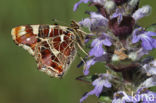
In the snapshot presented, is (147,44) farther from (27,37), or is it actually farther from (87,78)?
(27,37)

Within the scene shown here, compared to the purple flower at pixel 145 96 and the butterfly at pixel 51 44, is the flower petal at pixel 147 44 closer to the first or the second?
the purple flower at pixel 145 96

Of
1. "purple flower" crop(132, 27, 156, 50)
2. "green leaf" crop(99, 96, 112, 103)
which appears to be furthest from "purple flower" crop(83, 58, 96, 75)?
"purple flower" crop(132, 27, 156, 50)

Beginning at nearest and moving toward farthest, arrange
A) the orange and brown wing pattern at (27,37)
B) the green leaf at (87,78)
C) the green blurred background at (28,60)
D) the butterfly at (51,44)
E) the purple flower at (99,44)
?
the purple flower at (99,44)
the green leaf at (87,78)
the butterfly at (51,44)
the orange and brown wing pattern at (27,37)
the green blurred background at (28,60)

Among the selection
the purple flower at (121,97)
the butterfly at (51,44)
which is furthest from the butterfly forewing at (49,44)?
the purple flower at (121,97)

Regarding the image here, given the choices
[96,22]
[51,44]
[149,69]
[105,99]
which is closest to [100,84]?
[105,99]

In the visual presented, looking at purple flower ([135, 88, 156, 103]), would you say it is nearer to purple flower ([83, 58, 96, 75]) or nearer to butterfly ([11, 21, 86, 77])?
purple flower ([83, 58, 96, 75])

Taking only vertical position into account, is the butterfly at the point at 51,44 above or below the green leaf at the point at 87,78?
above

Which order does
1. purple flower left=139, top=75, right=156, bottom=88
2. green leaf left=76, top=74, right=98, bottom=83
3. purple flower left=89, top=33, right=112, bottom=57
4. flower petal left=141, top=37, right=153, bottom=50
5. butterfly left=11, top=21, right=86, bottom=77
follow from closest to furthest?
flower petal left=141, top=37, right=153, bottom=50, purple flower left=89, top=33, right=112, bottom=57, purple flower left=139, top=75, right=156, bottom=88, green leaf left=76, top=74, right=98, bottom=83, butterfly left=11, top=21, right=86, bottom=77
